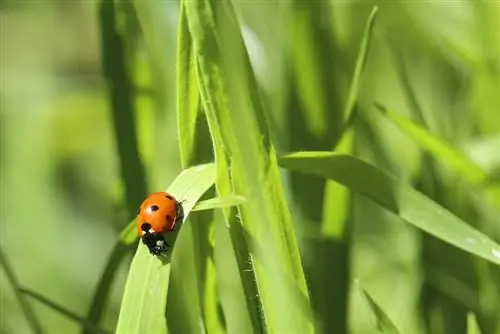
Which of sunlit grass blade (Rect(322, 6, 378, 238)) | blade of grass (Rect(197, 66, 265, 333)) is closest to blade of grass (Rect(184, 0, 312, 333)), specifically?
blade of grass (Rect(197, 66, 265, 333))

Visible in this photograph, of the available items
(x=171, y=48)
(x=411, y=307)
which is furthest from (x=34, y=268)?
(x=411, y=307)

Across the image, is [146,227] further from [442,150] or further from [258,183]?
[442,150]

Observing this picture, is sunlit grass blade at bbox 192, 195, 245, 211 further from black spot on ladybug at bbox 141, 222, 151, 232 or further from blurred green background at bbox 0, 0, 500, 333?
blurred green background at bbox 0, 0, 500, 333

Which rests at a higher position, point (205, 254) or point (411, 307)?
point (205, 254)

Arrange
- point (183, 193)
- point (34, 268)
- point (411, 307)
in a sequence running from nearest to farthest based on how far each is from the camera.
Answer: point (183, 193), point (411, 307), point (34, 268)

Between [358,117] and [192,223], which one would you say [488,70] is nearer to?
[358,117]

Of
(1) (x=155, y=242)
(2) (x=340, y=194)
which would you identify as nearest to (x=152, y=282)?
(1) (x=155, y=242)

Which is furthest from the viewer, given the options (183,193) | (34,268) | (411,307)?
(34,268)
